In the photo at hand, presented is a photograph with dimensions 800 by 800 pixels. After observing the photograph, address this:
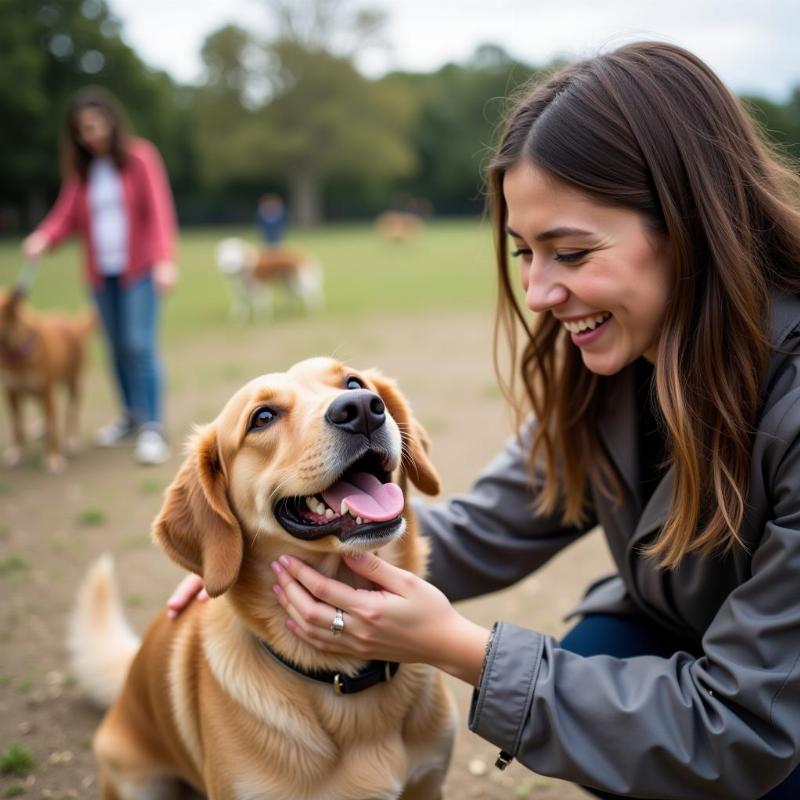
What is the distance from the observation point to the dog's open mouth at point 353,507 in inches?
85.1

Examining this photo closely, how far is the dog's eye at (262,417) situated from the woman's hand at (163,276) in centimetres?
492

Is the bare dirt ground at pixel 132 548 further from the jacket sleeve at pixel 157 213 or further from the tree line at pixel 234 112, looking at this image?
the tree line at pixel 234 112

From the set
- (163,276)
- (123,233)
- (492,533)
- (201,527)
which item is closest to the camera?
(201,527)

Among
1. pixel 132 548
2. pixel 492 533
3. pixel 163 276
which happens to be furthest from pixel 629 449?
pixel 163 276

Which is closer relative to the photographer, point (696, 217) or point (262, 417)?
point (696, 217)

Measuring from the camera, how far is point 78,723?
3455mm

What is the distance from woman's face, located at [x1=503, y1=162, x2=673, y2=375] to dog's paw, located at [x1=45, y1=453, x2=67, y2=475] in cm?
603

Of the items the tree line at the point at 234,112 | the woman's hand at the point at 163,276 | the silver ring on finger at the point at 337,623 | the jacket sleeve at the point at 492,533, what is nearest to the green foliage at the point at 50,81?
the tree line at the point at 234,112

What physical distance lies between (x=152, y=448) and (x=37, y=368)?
143cm

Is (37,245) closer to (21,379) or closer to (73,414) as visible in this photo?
(21,379)

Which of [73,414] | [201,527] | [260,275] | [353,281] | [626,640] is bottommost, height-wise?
[353,281]

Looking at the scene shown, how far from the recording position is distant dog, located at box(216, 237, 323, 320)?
16156 millimetres

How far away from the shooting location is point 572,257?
2.21 meters

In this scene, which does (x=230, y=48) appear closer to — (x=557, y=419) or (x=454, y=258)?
(x=454, y=258)
